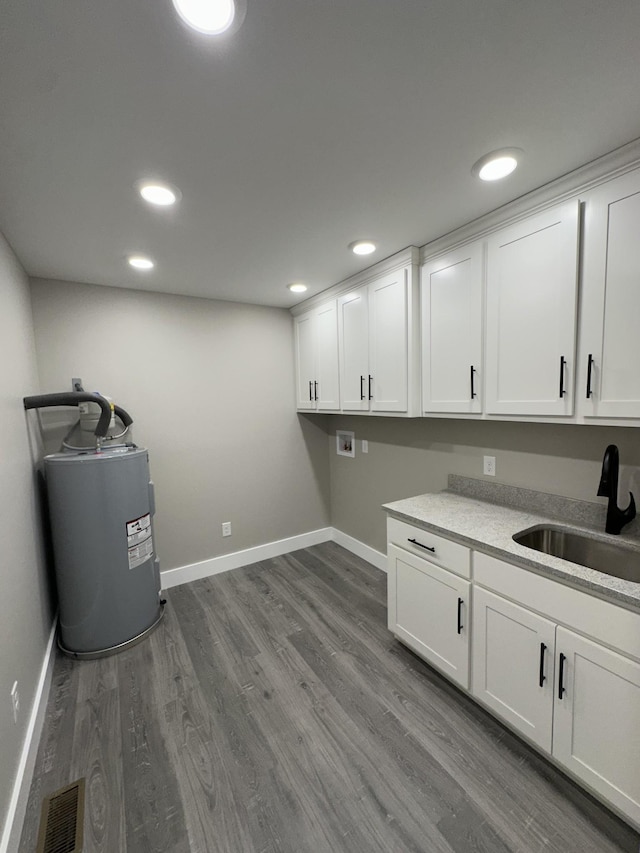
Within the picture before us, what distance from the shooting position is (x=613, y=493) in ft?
4.90

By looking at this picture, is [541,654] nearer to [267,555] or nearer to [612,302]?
[612,302]

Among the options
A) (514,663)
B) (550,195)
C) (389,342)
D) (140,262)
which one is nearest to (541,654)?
(514,663)

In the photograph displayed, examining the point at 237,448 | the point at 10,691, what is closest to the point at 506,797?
the point at 10,691

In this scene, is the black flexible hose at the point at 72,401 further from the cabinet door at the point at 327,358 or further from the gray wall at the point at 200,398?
the cabinet door at the point at 327,358

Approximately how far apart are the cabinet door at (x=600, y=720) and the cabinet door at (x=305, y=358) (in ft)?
7.97

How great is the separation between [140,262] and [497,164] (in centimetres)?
203

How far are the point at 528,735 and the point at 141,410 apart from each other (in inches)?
118

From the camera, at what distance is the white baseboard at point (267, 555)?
9.95ft

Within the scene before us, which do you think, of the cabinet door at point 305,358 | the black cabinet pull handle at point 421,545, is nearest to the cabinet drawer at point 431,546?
the black cabinet pull handle at point 421,545

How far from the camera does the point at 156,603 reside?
2.44 meters

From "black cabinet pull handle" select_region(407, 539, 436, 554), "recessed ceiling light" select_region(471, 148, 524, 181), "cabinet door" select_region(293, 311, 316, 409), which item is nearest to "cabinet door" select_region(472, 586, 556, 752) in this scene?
"black cabinet pull handle" select_region(407, 539, 436, 554)

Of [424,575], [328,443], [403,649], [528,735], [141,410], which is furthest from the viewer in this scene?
[328,443]

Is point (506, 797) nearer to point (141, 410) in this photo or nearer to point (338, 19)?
point (338, 19)

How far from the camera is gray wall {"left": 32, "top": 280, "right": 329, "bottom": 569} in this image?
257cm
